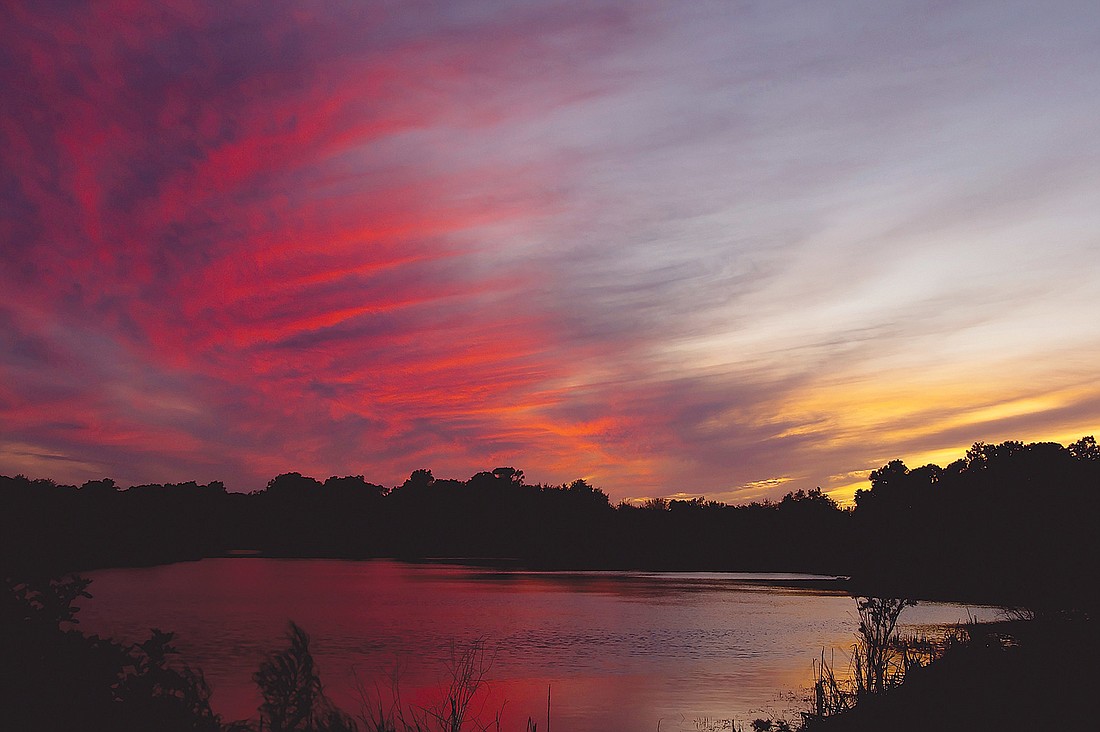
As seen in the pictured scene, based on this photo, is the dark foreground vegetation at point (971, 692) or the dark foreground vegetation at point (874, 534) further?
the dark foreground vegetation at point (874, 534)

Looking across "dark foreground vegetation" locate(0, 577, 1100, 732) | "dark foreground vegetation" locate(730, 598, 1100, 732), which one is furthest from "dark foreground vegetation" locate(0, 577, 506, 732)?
"dark foreground vegetation" locate(730, 598, 1100, 732)

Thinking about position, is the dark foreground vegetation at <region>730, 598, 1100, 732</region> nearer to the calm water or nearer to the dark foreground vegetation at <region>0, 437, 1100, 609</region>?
the dark foreground vegetation at <region>0, 437, 1100, 609</region>

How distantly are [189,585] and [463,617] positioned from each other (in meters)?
43.4

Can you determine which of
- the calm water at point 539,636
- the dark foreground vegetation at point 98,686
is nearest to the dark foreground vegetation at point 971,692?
the calm water at point 539,636

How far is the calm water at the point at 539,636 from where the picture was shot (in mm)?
31641

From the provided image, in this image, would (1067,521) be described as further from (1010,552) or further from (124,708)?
(124,708)

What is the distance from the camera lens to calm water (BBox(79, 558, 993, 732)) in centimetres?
3164

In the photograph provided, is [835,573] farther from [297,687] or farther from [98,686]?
[98,686]

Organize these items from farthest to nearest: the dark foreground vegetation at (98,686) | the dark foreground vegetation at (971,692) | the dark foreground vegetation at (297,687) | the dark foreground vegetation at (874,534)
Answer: the dark foreground vegetation at (874,534), the dark foreground vegetation at (971,692), the dark foreground vegetation at (297,687), the dark foreground vegetation at (98,686)

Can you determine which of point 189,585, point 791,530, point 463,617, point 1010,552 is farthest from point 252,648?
point 791,530

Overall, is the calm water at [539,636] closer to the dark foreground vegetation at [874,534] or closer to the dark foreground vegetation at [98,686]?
the dark foreground vegetation at [98,686]

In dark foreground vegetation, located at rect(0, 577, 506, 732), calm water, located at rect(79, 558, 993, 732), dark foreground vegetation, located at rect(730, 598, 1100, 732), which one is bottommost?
calm water, located at rect(79, 558, 993, 732)

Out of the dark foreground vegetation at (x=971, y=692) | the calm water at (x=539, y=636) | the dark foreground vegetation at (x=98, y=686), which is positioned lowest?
the calm water at (x=539, y=636)

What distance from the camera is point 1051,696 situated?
1639 centimetres
